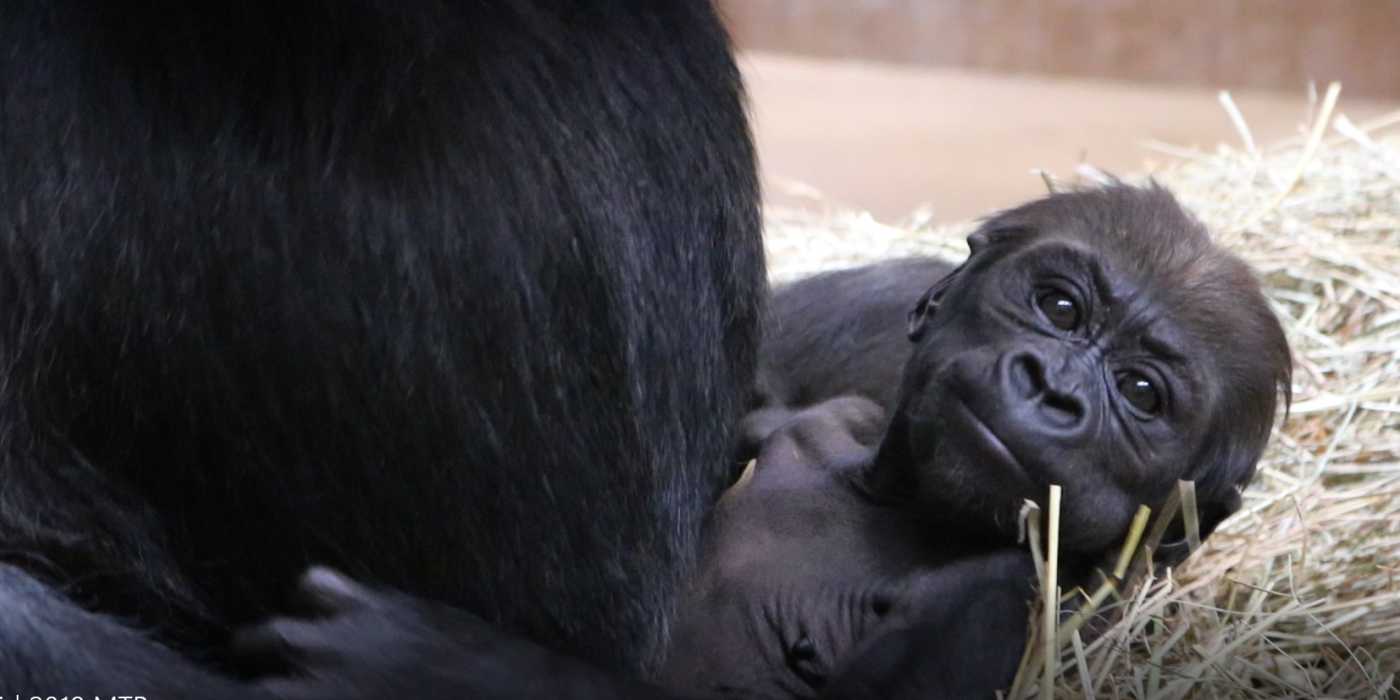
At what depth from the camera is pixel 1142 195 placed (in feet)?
5.21

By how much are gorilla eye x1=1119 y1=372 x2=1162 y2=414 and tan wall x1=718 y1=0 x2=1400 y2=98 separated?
154 inches

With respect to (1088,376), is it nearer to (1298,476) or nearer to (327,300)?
(1298,476)

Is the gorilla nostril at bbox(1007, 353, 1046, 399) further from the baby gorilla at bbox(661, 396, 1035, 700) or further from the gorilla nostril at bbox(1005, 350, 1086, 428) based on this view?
the baby gorilla at bbox(661, 396, 1035, 700)

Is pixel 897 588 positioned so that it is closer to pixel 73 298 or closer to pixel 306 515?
pixel 306 515

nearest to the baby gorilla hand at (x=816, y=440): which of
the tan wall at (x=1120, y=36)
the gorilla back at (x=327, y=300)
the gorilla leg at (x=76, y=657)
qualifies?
the gorilla back at (x=327, y=300)

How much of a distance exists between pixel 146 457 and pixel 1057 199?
3.16 feet

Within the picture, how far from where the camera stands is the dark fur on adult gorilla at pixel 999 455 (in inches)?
53.7

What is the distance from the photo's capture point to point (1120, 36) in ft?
16.8

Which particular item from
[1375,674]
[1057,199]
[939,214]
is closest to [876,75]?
[939,214]

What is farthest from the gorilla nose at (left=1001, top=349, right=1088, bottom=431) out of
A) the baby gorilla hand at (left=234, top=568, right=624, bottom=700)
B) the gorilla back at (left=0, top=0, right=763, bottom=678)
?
the baby gorilla hand at (left=234, top=568, right=624, bottom=700)

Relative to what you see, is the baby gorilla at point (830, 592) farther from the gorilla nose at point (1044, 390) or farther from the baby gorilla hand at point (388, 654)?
the baby gorilla hand at point (388, 654)

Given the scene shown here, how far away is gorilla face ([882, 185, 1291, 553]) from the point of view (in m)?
1.37

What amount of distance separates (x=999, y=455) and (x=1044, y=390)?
0.26 feet

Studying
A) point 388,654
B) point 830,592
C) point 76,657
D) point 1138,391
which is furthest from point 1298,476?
point 76,657
